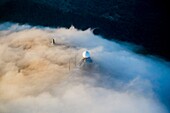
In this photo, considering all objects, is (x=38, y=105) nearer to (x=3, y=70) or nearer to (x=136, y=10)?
(x=3, y=70)

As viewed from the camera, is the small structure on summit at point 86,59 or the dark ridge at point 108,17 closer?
the small structure on summit at point 86,59

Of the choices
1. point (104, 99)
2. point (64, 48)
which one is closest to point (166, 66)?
point (104, 99)

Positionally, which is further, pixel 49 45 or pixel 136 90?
pixel 49 45

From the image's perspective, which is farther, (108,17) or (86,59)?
(108,17)

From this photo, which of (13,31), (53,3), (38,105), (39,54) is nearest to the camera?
(38,105)

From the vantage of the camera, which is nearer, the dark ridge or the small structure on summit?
the small structure on summit

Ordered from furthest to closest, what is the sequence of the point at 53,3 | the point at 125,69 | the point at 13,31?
the point at 53,3, the point at 13,31, the point at 125,69

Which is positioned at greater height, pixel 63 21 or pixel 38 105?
pixel 63 21

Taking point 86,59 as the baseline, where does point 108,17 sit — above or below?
above
